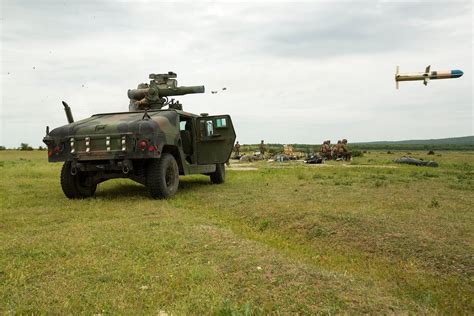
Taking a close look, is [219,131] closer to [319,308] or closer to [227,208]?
[227,208]

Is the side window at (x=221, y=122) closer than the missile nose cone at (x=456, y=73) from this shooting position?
Yes

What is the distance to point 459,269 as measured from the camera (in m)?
4.67

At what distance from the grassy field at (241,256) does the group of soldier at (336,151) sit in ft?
55.4

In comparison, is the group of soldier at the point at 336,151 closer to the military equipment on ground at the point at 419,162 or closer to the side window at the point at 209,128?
the military equipment on ground at the point at 419,162

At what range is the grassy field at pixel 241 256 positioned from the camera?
357cm

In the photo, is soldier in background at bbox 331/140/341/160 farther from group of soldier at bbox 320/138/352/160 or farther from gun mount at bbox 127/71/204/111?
gun mount at bbox 127/71/204/111

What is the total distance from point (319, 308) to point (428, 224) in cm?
345

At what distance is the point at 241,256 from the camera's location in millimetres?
4680

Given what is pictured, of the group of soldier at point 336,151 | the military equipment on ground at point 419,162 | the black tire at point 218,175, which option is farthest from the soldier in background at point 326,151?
the black tire at point 218,175

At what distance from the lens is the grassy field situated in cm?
357

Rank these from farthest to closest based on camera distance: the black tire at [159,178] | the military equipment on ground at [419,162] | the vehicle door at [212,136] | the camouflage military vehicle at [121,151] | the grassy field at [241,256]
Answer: the military equipment on ground at [419,162] → the vehicle door at [212,136] → the black tire at [159,178] → the camouflage military vehicle at [121,151] → the grassy field at [241,256]

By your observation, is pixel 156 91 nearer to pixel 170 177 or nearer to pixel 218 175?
pixel 218 175

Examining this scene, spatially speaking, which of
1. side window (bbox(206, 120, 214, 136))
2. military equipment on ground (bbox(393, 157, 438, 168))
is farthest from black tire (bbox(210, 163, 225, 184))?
military equipment on ground (bbox(393, 157, 438, 168))

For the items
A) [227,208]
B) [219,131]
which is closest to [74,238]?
[227,208]
